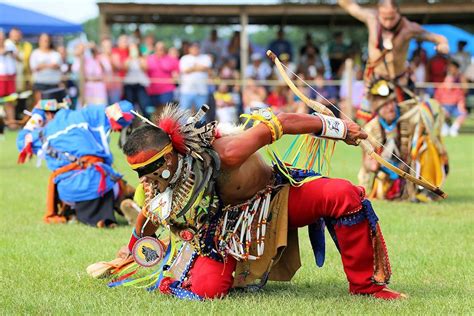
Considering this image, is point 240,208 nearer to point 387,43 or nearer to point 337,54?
point 387,43

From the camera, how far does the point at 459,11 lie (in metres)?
22.5

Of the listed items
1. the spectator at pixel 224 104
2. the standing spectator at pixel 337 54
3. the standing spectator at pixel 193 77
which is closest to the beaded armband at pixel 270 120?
the standing spectator at pixel 193 77

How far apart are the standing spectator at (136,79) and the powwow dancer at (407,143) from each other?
978 centimetres

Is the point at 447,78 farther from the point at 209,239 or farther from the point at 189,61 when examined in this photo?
the point at 209,239

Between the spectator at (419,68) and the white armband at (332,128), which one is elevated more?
the white armband at (332,128)

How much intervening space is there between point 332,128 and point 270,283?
124 centimetres

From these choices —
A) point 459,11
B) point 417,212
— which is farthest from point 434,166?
point 459,11

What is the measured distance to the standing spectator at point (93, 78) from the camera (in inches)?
749

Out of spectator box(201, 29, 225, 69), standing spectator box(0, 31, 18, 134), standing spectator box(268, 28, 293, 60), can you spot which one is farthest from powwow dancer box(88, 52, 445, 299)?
standing spectator box(268, 28, 293, 60)

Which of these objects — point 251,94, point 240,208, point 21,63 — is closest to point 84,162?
point 240,208

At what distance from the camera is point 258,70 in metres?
21.3

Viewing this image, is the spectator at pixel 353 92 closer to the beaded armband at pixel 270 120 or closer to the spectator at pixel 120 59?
the spectator at pixel 120 59

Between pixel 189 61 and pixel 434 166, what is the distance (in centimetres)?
947

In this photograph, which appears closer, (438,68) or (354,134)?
(354,134)
